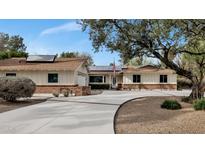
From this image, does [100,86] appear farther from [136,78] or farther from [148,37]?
[148,37]

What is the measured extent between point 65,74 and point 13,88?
9591mm

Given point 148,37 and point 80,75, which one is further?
point 80,75

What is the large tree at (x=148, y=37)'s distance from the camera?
14.7m

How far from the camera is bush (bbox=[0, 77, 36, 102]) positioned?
1577 cm

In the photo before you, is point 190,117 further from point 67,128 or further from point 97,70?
point 97,70

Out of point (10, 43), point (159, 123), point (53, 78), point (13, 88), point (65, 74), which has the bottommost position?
point (159, 123)

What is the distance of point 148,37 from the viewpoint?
15.6 m

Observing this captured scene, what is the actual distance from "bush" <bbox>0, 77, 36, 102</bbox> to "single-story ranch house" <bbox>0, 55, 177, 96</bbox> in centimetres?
751

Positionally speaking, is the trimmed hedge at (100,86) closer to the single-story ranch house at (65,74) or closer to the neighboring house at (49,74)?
the single-story ranch house at (65,74)

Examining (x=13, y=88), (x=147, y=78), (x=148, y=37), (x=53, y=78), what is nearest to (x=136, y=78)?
(x=147, y=78)

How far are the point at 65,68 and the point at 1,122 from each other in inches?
602

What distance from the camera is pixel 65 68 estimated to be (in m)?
24.9

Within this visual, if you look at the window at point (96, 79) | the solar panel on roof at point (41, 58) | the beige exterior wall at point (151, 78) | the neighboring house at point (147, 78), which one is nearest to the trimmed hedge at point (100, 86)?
the window at point (96, 79)
